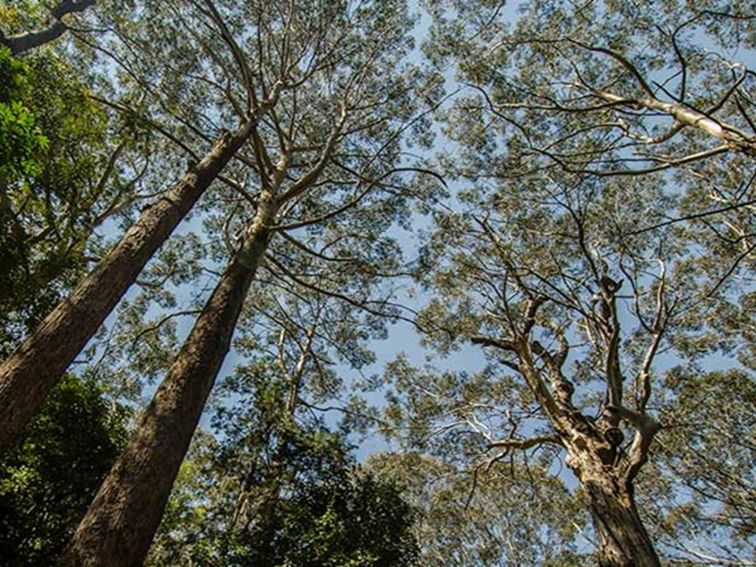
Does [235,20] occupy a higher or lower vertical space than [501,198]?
higher

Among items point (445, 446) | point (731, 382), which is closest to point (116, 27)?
point (445, 446)

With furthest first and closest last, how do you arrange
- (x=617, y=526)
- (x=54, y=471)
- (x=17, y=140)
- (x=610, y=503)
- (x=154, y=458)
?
(x=54, y=471), (x=610, y=503), (x=617, y=526), (x=17, y=140), (x=154, y=458)

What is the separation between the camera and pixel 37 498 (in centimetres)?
529

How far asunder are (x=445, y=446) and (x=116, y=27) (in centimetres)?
1045

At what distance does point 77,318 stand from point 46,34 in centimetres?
631

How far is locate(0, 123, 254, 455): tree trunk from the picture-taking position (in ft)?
9.86

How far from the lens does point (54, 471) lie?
548 centimetres

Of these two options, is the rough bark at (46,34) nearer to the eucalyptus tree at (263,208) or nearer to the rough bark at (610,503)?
the eucalyptus tree at (263,208)

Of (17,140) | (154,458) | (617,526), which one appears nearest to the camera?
(154,458)

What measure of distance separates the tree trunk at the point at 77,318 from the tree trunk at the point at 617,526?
506 centimetres

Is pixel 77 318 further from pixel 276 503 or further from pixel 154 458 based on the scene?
pixel 276 503

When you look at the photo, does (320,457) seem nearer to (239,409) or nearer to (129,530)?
(239,409)

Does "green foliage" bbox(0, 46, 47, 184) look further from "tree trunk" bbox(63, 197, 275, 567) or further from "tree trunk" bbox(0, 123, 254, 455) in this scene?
"tree trunk" bbox(63, 197, 275, 567)

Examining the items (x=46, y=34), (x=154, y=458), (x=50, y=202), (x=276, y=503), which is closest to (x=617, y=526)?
(x=276, y=503)
